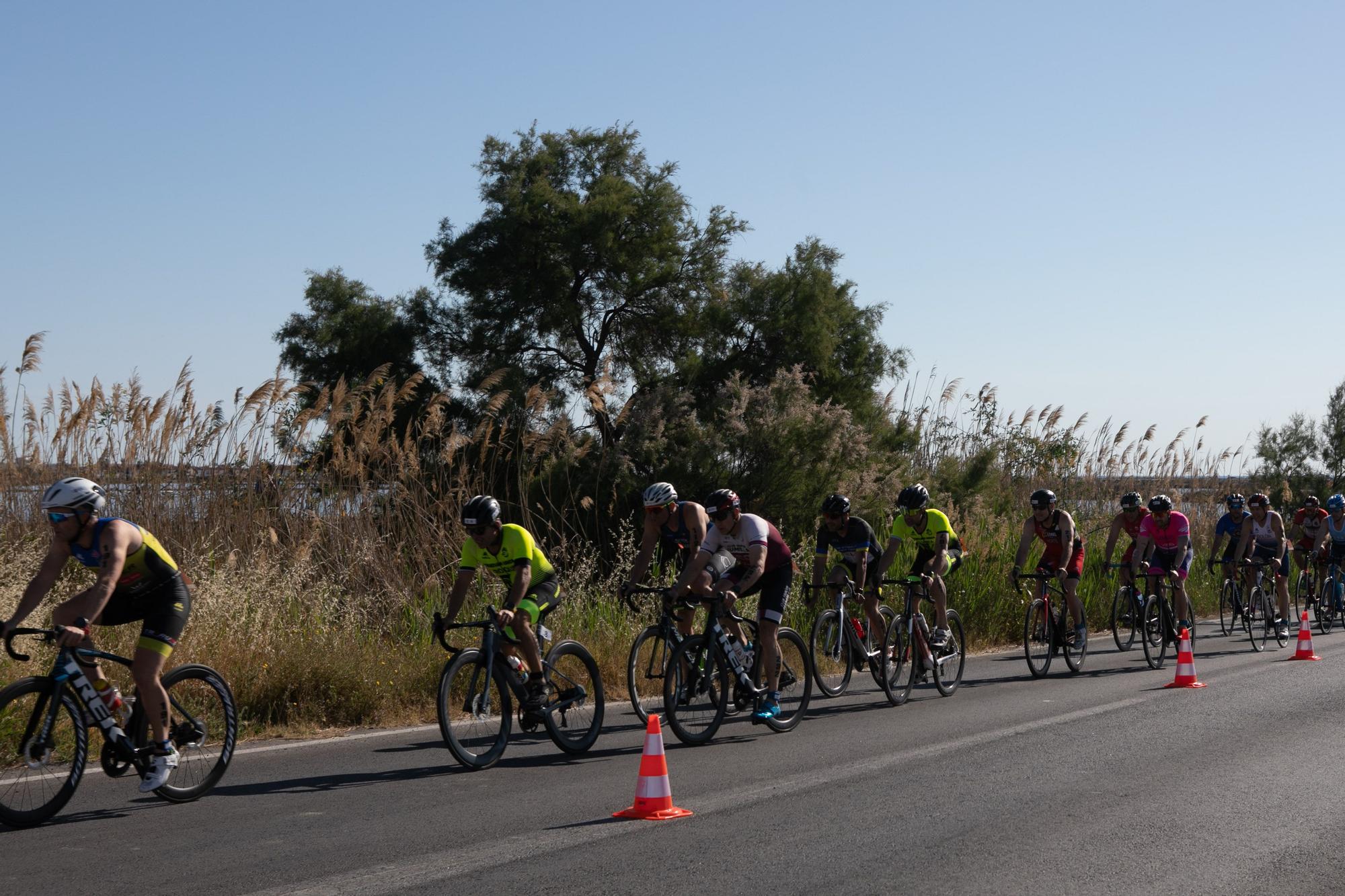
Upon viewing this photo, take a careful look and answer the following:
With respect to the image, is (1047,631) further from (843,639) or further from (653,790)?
(653,790)

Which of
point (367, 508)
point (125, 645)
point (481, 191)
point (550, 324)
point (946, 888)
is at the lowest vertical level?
point (946, 888)

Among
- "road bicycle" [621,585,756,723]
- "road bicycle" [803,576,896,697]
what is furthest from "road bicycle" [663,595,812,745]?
"road bicycle" [803,576,896,697]

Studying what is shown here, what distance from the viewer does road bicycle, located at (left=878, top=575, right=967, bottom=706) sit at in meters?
12.4

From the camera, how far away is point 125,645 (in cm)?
1041

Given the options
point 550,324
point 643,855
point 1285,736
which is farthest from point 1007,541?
point 643,855

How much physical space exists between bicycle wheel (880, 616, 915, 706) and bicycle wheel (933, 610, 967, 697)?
41cm

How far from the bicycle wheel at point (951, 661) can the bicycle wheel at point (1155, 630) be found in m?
3.12

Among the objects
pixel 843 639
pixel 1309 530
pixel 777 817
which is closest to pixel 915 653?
pixel 843 639

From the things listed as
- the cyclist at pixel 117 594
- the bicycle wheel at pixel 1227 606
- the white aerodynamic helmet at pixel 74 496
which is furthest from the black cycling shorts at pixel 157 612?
the bicycle wheel at pixel 1227 606

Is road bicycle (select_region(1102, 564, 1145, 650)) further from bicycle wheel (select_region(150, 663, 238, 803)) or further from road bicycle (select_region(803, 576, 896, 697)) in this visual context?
bicycle wheel (select_region(150, 663, 238, 803))

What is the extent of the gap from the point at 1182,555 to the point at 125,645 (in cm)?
1227

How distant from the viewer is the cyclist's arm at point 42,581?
6996mm

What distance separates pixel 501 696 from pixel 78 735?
2.76 metres

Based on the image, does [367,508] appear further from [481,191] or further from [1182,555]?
[481,191]
